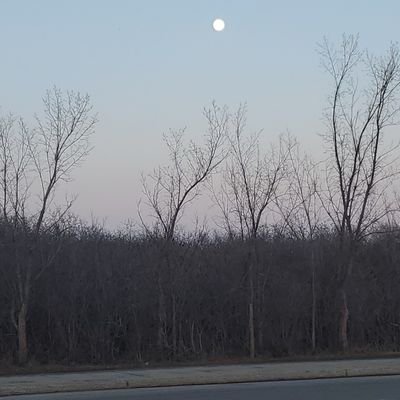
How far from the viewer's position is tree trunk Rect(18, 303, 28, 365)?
21703 millimetres

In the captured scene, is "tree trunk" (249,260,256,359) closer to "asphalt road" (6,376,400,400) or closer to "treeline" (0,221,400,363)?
"treeline" (0,221,400,363)

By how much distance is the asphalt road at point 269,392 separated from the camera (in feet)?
48.4

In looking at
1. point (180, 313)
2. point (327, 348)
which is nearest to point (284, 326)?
point (327, 348)

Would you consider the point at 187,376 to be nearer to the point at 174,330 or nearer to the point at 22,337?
the point at 22,337

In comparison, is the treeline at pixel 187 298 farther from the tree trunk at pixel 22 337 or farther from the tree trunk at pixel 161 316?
the tree trunk at pixel 22 337

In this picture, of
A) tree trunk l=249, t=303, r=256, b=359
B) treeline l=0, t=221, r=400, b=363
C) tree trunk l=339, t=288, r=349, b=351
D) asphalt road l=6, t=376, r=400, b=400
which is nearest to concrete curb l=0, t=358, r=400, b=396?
asphalt road l=6, t=376, r=400, b=400

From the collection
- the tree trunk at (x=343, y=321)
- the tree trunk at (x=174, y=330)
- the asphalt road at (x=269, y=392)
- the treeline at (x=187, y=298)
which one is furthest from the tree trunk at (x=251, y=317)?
the asphalt road at (x=269, y=392)

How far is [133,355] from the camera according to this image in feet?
76.4

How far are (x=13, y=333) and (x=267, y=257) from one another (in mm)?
8140

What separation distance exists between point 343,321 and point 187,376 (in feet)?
28.5

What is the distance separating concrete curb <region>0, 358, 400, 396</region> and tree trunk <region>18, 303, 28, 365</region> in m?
2.97

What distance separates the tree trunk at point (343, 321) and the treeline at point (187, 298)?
303 mm

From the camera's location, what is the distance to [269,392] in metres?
15.6

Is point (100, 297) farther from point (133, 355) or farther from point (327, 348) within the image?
point (327, 348)
